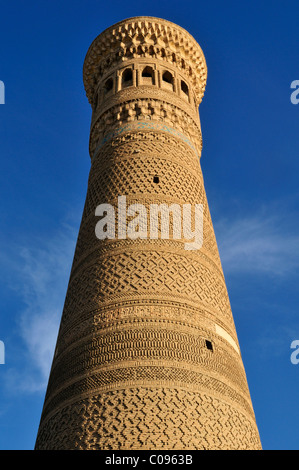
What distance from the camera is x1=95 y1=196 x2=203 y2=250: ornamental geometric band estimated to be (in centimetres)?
466

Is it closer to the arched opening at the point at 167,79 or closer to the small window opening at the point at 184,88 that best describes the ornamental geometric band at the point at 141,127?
the arched opening at the point at 167,79

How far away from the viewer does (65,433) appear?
3.76 meters

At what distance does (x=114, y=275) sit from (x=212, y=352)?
94 centimetres

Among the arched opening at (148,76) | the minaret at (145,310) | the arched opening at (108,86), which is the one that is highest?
the arched opening at (108,86)

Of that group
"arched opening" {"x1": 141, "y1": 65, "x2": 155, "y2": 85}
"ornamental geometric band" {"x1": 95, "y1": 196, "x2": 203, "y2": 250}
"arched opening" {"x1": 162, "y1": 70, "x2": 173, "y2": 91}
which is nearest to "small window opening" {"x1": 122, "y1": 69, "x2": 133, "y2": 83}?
"arched opening" {"x1": 141, "y1": 65, "x2": 155, "y2": 85}

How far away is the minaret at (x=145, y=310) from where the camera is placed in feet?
12.0

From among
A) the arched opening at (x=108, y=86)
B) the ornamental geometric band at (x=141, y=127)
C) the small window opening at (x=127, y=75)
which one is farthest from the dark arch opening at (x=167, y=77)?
the ornamental geometric band at (x=141, y=127)

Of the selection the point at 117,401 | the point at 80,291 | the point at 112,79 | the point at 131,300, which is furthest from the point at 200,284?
the point at 112,79

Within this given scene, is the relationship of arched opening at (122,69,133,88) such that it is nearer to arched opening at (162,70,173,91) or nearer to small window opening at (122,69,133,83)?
small window opening at (122,69,133,83)

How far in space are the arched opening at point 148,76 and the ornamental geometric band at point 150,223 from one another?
5.45 feet

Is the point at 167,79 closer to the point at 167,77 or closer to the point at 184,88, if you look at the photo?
the point at 167,77

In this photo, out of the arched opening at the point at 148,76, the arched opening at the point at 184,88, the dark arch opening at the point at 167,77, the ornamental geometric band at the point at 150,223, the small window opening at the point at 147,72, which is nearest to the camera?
the ornamental geometric band at the point at 150,223
